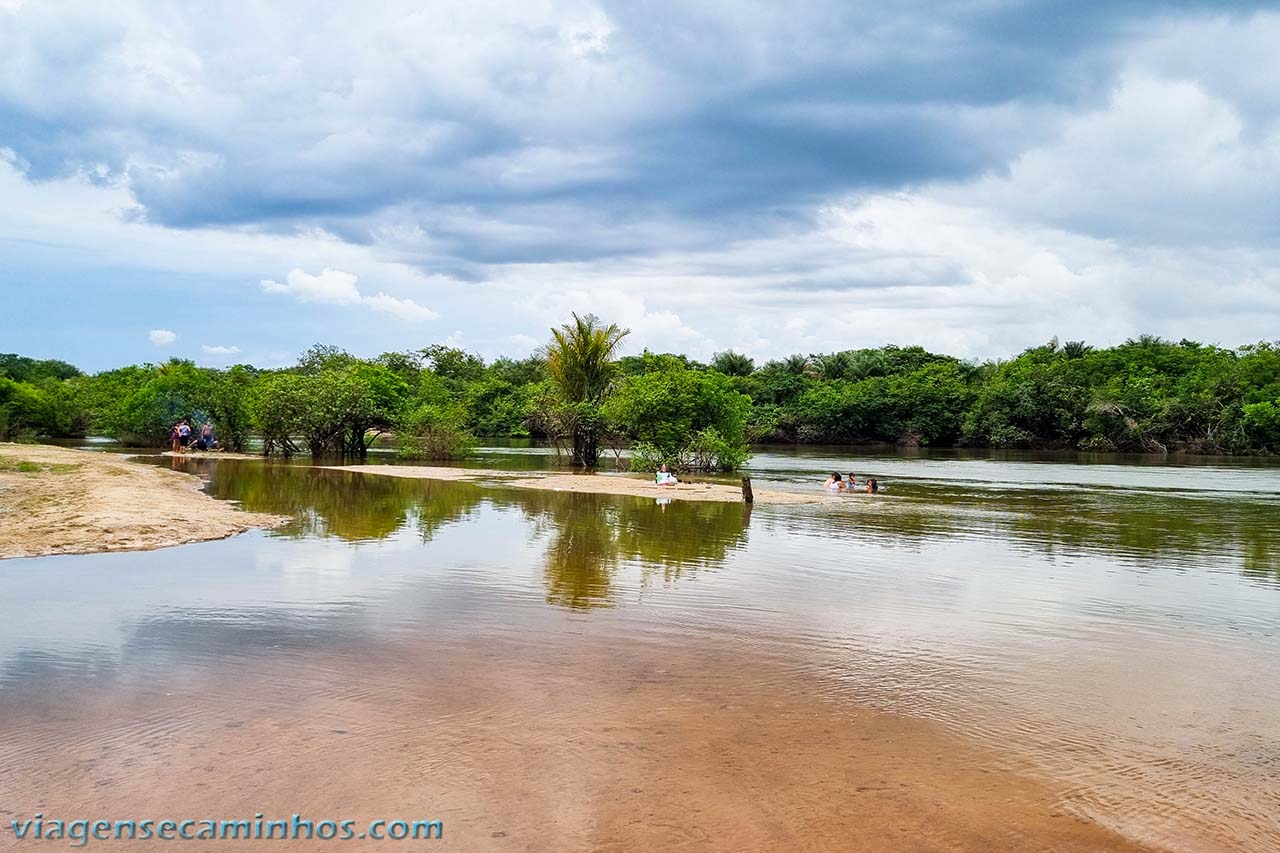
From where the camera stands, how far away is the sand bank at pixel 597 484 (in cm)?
2630

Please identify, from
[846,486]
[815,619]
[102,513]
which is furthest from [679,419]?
[815,619]

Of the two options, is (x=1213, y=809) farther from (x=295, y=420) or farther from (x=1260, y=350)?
(x=1260, y=350)

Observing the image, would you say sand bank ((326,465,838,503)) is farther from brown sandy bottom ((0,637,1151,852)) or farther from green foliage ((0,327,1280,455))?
brown sandy bottom ((0,637,1151,852))

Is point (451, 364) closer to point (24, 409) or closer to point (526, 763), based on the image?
point (24, 409)

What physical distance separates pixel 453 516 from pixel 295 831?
14901mm

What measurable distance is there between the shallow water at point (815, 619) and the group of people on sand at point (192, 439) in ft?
87.6

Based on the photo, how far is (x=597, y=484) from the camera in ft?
99.0

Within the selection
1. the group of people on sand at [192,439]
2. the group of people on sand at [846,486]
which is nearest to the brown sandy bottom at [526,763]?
the group of people on sand at [846,486]

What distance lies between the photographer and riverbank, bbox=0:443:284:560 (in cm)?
1361

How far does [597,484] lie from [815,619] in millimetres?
20180

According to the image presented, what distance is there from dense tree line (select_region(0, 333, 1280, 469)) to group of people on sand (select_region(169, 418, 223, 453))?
0.71 m

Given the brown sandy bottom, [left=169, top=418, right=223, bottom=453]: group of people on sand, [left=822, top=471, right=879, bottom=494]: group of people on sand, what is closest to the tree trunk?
[left=822, top=471, right=879, bottom=494]: group of people on sand

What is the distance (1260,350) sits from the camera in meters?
68.4

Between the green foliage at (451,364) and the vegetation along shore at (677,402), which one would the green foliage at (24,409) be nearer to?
the vegetation along shore at (677,402)
